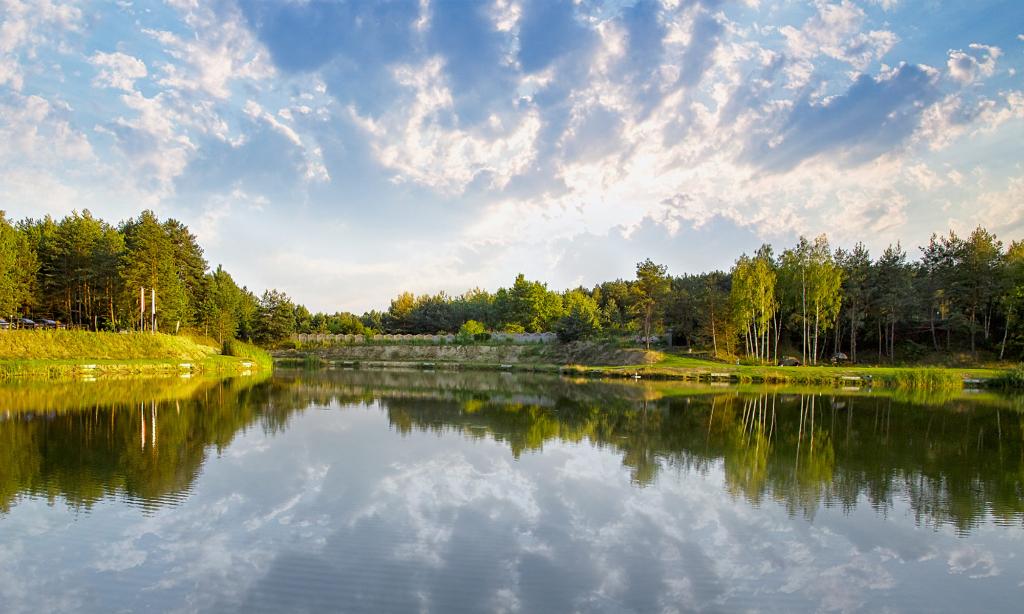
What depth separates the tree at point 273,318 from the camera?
73.6m

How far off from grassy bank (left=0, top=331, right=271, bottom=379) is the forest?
16.6 feet

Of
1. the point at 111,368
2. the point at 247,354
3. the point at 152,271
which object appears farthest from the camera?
the point at 247,354

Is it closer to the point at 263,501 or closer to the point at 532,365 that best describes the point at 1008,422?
the point at 263,501

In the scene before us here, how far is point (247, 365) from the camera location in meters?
50.6

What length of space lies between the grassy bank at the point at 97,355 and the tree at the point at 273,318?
84.8 feet

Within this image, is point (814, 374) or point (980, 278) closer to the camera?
point (814, 374)

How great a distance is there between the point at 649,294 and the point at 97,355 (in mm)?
43290

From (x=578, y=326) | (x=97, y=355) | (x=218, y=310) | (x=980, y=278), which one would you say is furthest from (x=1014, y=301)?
(x=218, y=310)

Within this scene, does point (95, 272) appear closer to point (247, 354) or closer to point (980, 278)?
point (247, 354)

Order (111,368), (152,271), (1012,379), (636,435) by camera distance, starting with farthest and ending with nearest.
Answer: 1. (152,271)
2. (1012,379)
3. (111,368)
4. (636,435)

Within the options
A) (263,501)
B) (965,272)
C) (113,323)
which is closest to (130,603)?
(263,501)

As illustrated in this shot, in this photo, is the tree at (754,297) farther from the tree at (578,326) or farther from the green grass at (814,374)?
the tree at (578,326)

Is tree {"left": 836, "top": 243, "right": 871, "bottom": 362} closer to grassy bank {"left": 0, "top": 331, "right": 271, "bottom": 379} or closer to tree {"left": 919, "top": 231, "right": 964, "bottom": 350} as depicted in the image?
tree {"left": 919, "top": 231, "right": 964, "bottom": 350}

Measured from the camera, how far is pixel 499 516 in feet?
31.6
